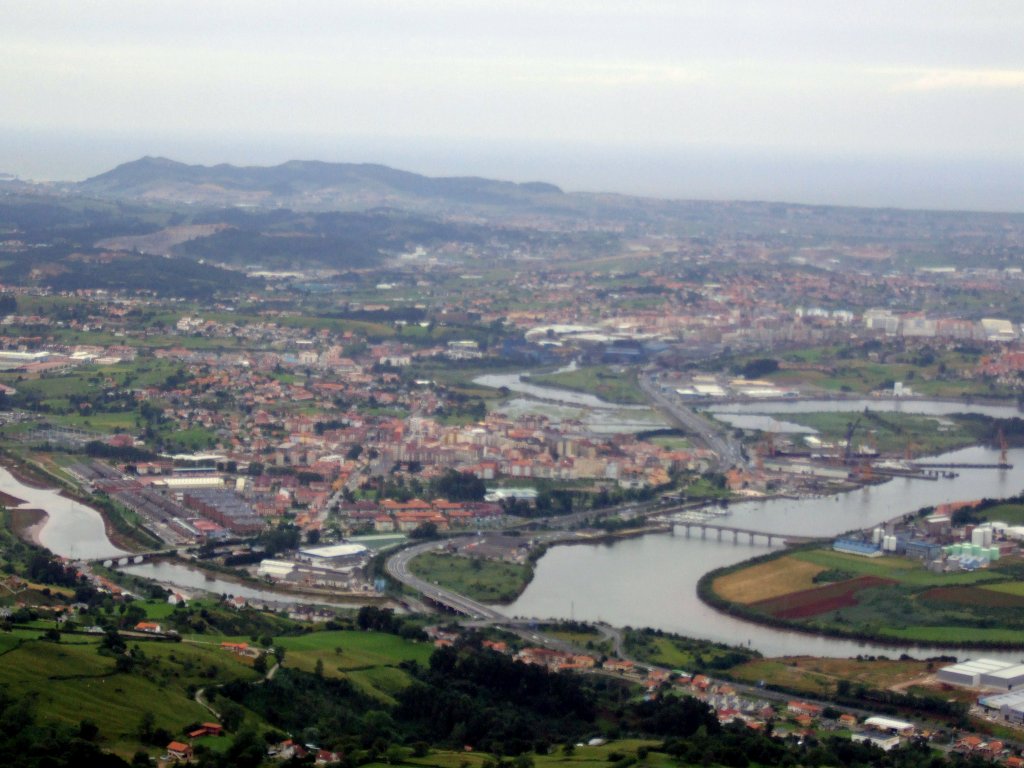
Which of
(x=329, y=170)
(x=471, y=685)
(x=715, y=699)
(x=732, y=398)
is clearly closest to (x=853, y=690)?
(x=715, y=699)

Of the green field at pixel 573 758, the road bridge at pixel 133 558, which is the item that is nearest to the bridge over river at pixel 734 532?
the road bridge at pixel 133 558

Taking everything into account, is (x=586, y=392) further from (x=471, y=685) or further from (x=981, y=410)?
(x=471, y=685)

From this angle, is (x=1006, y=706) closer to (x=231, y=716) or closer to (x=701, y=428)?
(x=231, y=716)

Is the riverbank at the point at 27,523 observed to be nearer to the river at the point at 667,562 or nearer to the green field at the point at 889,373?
the river at the point at 667,562

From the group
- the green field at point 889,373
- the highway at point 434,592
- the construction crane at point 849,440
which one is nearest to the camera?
the highway at point 434,592

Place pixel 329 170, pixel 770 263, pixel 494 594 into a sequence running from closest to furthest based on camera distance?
pixel 494 594
pixel 770 263
pixel 329 170

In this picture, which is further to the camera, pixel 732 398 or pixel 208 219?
pixel 208 219
